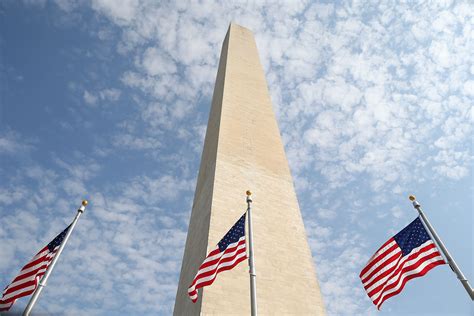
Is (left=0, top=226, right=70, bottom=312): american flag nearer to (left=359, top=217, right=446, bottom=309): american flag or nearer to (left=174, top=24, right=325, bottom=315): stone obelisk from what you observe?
(left=174, top=24, right=325, bottom=315): stone obelisk

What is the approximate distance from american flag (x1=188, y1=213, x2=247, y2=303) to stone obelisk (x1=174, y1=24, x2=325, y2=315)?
8.67 ft

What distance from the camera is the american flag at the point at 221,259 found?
25.4 ft

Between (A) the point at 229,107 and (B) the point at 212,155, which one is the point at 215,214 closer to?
(B) the point at 212,155

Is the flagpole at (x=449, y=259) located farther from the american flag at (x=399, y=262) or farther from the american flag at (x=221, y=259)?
the american flag at (x=221, y=259)

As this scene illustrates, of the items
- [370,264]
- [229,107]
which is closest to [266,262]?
[370,264]

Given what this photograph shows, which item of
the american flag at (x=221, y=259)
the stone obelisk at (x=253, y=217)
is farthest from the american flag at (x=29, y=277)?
the stone obelisk at (x=253, y=217)

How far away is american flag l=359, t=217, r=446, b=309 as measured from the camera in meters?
7.59

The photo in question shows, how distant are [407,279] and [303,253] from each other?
20.6 ft

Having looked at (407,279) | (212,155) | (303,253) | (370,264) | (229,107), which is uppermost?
(229,107)

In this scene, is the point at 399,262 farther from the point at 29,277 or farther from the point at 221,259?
the point at 29,277

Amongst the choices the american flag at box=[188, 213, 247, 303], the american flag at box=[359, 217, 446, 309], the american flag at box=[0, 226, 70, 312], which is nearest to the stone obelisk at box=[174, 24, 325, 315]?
the american flag at box=[188, 213, 247, 303]

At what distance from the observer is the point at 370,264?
8.29 meters

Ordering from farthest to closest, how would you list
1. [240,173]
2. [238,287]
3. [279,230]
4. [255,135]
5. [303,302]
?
[255,135] < [240,173] < [279,230] < [303,302] < [238,287]

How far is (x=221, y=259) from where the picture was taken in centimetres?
813
